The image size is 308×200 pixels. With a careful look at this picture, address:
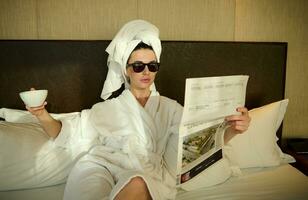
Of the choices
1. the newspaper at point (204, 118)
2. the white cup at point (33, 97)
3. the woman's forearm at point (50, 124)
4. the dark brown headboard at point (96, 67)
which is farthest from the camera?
the dark brown headboard at point (96, 67)

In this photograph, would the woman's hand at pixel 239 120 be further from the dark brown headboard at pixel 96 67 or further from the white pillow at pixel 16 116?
the white pillow at pixel 16 116

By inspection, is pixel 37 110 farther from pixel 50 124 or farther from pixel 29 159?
pixel 29 159

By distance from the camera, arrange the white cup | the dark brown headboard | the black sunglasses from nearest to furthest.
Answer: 1. the white cup
2. the black sunglasses
3. the dark brown headboard

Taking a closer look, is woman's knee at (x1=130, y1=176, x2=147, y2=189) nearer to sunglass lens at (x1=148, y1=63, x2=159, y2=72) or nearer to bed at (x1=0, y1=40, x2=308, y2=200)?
bed at (x1=0, y1=40, x2=308, y2=200)

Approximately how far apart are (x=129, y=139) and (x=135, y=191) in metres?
0.35

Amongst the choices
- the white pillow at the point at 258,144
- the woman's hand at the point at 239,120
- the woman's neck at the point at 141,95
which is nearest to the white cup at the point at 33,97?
the woman's neck at the point at 141,95

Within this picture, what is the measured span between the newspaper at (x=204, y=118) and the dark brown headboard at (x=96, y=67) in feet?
→ 2.15

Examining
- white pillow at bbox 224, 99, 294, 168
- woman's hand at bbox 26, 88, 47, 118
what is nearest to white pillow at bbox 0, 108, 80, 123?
woman's hand at bbox 26, 88, 47, 118

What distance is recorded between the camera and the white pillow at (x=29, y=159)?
1332 millimetres

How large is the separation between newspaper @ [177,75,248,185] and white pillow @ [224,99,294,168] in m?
0.43

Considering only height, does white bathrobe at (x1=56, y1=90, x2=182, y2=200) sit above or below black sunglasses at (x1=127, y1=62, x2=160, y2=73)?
below

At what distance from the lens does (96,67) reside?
172 centimetres

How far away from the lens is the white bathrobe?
Answer: 131 cm

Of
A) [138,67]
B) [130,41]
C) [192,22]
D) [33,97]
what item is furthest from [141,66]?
[192,22]
